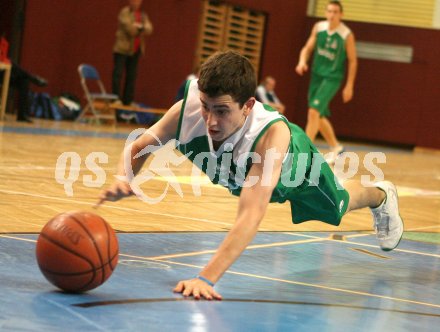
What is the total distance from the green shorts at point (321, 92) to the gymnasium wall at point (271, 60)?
15.6 feet

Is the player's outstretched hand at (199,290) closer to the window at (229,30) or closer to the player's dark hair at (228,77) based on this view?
the player's dark hair at (228,77)

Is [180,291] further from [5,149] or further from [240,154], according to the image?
[5,149]

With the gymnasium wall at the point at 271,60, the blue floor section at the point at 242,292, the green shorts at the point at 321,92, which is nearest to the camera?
the blue floor section at the point at 242,292

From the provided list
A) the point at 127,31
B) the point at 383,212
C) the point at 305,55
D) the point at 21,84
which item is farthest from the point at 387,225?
the point at 127,31

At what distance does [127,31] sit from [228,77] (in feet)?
36.0

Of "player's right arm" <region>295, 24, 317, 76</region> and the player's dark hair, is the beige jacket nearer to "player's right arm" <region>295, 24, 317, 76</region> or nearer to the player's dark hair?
"player's right arm" <region>295, 24, 317, 76</region>

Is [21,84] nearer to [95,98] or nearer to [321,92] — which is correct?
[95,98]

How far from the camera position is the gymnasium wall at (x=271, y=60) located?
47.9 feet

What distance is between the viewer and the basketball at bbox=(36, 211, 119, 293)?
3.22 meters

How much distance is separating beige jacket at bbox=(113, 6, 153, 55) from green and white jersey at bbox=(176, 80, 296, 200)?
10.3 metres

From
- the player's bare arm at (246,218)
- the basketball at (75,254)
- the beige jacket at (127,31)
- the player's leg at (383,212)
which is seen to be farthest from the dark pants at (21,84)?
the basketball at (75,254)

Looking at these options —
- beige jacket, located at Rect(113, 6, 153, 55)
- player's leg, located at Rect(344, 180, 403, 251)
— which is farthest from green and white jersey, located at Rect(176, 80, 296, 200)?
beige jacket, located at Rect(113, 6, 153, 55)

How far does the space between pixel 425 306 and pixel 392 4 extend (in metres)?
16.0

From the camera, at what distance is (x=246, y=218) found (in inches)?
138
